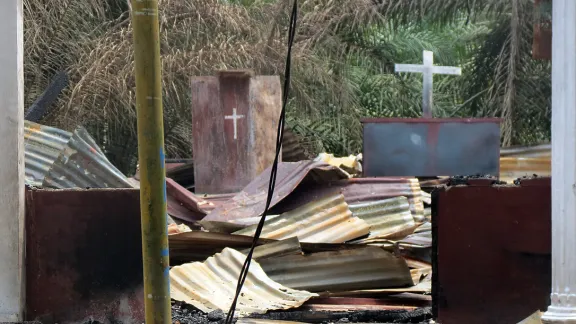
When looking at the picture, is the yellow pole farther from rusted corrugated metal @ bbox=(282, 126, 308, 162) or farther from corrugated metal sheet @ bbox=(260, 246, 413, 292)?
rusted corrugated metal @ bbox=(282, 126, 308, 162)

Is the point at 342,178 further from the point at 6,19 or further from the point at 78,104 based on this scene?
the point at 78,104

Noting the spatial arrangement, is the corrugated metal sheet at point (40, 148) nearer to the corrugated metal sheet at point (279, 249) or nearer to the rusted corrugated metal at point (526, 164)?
the corrugated metal sheet at point (279, 249)

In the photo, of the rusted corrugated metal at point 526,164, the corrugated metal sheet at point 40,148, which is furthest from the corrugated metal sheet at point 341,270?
the rusted corrugated metal at point 526,164

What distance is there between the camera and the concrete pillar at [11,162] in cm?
635

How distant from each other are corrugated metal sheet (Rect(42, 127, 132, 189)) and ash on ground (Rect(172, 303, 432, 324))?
1.14 m

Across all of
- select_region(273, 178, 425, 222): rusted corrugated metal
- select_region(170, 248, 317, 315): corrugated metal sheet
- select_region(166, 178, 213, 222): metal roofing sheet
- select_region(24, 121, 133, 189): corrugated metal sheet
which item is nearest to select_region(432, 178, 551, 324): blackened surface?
select_region(170, 248, 317, 315): corrugated metal sheet

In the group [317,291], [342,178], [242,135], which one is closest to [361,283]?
[317,291]

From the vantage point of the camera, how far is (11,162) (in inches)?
250

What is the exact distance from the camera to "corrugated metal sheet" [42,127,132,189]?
761cm

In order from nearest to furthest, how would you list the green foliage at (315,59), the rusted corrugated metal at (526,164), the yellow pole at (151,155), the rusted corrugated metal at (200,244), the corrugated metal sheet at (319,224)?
the yellow pole at (151,155)
the rusted corrugated metal at (200,244)
the corrugated metal sheet at (319,224)
the rusted corrugated metal at (526,164)
the green foliage at (315,59)

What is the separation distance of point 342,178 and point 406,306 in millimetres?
3062

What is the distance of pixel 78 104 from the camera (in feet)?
65.3

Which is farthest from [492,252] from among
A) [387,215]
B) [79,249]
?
[387,215]

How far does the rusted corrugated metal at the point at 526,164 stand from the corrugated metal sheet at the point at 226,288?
4.64m
